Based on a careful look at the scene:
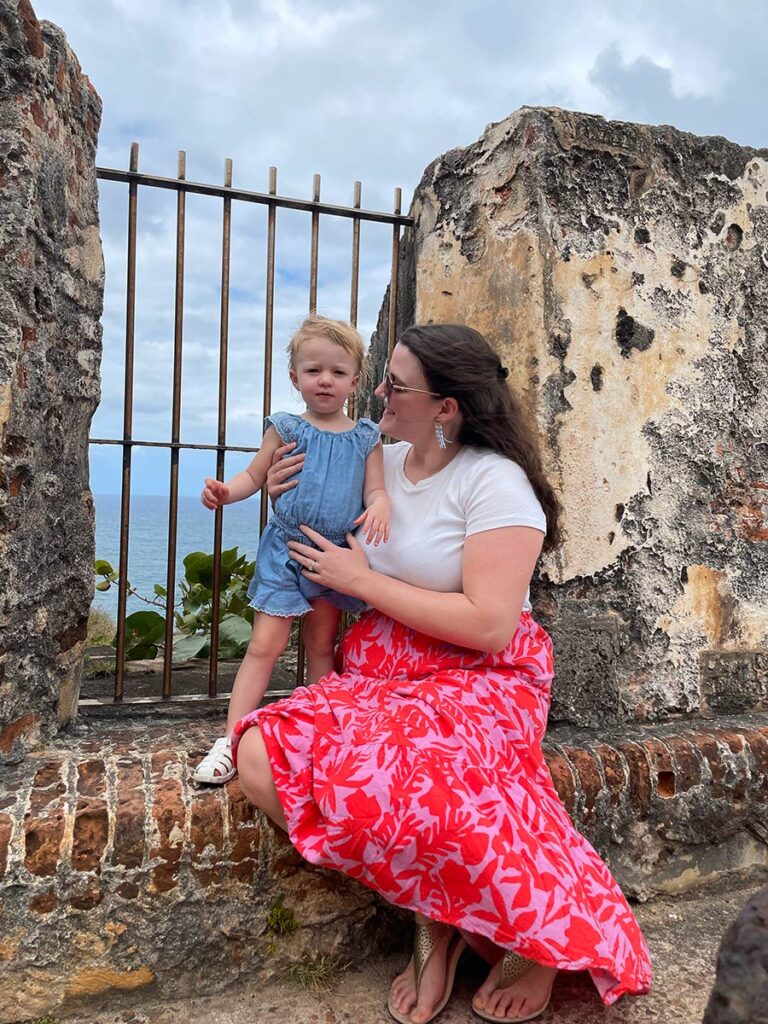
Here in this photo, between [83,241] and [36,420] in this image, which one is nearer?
[36,420]

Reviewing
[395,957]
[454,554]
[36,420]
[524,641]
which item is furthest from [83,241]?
[395,957]

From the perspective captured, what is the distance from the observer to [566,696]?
257 cm

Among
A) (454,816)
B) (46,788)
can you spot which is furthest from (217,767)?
(454,816)

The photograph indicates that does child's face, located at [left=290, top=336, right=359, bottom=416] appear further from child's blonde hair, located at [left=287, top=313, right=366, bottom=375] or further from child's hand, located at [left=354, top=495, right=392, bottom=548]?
child's hand, located at [left=354, top=495, right=392, bottom=548]

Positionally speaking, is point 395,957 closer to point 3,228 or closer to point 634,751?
point 634,751

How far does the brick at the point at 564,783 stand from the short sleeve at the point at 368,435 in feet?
3.39

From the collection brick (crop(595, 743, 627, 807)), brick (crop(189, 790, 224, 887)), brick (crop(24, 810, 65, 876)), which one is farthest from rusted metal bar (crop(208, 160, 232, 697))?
brick (crop(595, 743, 627, 807))

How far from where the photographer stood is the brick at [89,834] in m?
1.90

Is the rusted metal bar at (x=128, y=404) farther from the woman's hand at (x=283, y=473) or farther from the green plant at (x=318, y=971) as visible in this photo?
the green plant at (x=318, y=971)

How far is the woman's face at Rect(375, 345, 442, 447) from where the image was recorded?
2.11 metres

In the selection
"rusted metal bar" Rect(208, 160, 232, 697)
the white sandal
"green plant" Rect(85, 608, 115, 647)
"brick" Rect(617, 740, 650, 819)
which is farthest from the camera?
"green plant" Rect(85, 608, 115, 647)

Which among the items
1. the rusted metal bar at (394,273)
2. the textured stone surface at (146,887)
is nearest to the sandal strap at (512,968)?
the textured stone surface at (146,887)

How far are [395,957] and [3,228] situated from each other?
2.09 meters

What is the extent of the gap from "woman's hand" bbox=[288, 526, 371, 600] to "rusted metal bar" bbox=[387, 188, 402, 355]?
0.99 metres
